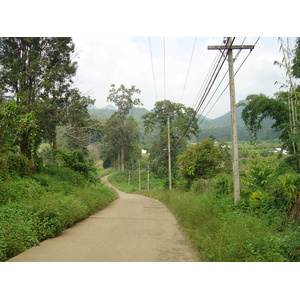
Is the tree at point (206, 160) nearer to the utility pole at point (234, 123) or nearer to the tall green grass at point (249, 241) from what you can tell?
the utility pole at point (234, 123)

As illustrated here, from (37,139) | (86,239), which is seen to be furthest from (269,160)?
(37,139)

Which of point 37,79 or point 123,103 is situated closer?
point 37,79

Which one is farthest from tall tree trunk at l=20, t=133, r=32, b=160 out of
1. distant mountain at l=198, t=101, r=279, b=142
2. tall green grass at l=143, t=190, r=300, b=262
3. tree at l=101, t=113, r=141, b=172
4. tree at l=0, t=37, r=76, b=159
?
tree at l=101, t=113, r=141, b=172

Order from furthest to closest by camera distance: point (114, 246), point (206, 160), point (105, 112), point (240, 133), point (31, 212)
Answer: point (105, 112)
point (240, 133)
point (206, 160)
point (31, 212)
point (114, 246)

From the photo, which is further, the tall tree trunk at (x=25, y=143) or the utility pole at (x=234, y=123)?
the tall tree trunk at (x=25, y=143)

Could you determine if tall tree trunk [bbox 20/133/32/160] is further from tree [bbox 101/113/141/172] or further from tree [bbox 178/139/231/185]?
tree [bbox 101/113/141/172]

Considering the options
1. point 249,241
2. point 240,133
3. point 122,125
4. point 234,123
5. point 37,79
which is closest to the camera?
point 249,241

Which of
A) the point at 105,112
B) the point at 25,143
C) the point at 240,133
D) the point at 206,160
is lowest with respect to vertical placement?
the point at 206,160

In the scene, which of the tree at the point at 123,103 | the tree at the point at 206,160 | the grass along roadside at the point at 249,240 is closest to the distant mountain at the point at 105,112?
the tree at the point at 123,103

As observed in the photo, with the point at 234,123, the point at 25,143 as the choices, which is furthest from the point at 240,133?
the point at 234,123

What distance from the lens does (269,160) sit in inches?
431

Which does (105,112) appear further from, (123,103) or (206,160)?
(206,160)

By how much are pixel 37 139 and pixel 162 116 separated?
36.7m

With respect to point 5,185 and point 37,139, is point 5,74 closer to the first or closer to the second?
point 37,139
